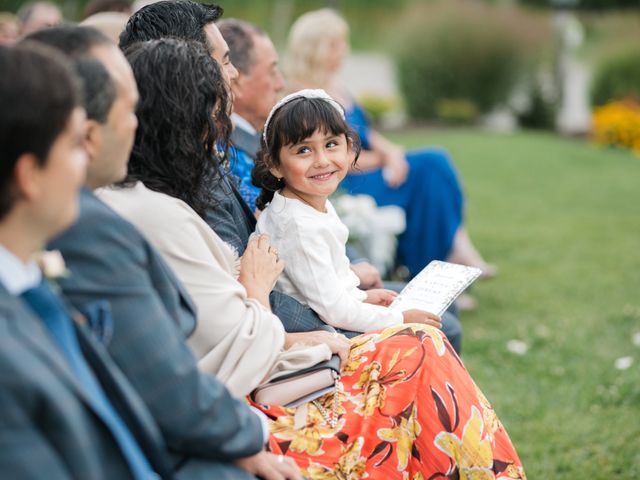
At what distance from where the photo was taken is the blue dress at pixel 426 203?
6473mm

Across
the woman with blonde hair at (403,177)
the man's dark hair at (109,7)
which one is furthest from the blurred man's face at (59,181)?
the woman with blonde hair at (403,177)

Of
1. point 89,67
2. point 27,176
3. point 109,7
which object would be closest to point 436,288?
point 89,67

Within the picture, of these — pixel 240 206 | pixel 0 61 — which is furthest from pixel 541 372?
pixel 0 61

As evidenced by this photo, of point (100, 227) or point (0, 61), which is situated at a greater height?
point (0, 61)

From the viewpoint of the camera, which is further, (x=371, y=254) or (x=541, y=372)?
(x=371, y=254)

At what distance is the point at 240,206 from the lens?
10.3 ft

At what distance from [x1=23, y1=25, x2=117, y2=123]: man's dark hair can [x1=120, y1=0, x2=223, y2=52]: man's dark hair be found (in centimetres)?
105

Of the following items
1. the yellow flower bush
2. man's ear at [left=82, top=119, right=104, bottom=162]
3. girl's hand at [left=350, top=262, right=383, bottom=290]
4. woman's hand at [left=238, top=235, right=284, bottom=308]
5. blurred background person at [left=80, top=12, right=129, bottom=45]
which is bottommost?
the yellow flower bush

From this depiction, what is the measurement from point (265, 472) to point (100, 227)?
0.72m

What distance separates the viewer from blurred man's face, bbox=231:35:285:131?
440 cm

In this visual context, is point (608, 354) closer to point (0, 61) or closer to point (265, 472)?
point (265, 472)

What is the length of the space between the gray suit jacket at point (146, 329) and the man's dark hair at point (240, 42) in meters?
2.56

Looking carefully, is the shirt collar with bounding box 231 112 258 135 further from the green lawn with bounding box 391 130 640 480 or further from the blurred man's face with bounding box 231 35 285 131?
the green lawn with bounding box 391 130 640 480

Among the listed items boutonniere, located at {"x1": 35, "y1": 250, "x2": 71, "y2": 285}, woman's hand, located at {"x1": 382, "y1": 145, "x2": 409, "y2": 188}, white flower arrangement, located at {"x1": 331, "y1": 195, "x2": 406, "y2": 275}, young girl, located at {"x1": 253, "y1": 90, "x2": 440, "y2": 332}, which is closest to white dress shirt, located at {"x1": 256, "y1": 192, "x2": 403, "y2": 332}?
young girl, located at {"x1": 253, "y1": 90, "x2": 440, "y2": 332}
